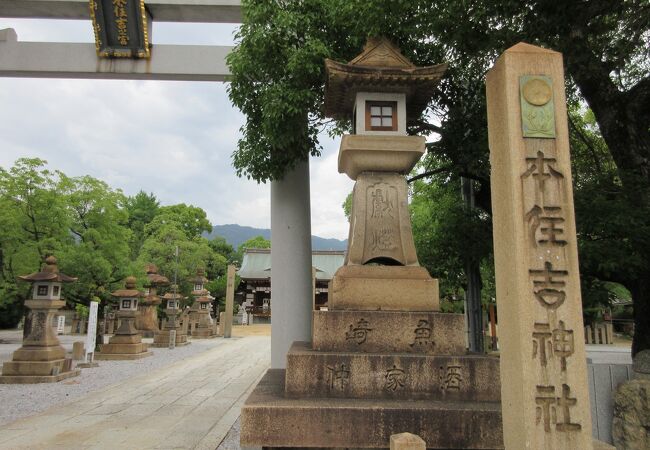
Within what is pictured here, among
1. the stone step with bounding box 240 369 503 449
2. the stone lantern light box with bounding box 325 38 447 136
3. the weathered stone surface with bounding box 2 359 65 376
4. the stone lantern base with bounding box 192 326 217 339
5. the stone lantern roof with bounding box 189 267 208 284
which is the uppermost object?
the stone lantern light box with bounding box 325 38 447 136

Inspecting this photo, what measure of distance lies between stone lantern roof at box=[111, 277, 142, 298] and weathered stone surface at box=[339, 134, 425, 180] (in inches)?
456

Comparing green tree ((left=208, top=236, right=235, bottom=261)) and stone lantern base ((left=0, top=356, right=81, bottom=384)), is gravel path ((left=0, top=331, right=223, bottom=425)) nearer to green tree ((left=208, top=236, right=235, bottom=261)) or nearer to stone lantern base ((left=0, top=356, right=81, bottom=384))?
stone lantern base ((left=0, top=356, right=81, bottom=384))

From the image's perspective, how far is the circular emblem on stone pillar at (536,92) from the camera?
2.74m

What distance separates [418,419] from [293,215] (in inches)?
185

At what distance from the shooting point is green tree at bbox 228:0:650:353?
533 centimetres

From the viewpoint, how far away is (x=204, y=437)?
16.6ft

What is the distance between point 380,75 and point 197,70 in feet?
16.0

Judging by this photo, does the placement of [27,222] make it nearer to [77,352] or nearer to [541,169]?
[77,352]

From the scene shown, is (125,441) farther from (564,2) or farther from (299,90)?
(564,2)

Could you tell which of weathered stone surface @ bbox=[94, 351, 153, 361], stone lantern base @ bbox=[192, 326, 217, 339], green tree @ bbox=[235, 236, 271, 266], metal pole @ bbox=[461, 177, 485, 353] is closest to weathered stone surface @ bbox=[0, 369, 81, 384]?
weathered stone surface @ bbox=[94, 351, 153, 361]

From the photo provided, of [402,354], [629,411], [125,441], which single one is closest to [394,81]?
[402,354]

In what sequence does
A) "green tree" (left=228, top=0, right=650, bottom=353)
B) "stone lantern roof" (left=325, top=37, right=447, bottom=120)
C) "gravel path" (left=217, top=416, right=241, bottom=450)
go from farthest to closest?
"green tree" (left=228, top=0, right=650, bottom=353) → "stone lantern roof" (left=325, top=37, right=447, bottom=120) → "gravel path" (left=217, top=416, right=241, bottom=450)

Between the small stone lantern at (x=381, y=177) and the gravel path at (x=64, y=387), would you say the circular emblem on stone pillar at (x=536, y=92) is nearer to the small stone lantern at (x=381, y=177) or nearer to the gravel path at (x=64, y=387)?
the small stone lantern at (x=381, y=177)

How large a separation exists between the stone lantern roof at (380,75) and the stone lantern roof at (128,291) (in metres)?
11.3
